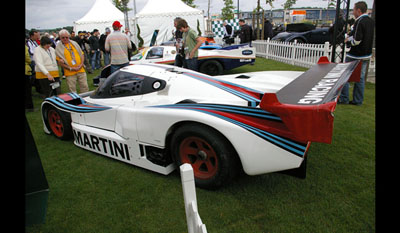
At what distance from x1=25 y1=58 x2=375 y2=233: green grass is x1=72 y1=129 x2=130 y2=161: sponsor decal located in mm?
155

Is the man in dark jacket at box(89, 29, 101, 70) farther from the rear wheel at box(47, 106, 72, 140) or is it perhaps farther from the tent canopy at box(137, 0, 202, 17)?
the tent canopy at box(137, 0, 202, 17)

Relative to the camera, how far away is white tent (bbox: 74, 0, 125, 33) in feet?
58.9

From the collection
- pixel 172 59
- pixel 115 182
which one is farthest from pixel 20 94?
pixel 172 59

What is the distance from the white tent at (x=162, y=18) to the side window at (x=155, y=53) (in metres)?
9.16

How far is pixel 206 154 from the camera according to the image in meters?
2.62

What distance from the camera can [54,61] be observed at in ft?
17.8

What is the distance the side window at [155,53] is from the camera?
26.2 feet

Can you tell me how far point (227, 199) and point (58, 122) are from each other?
3138 millimetres

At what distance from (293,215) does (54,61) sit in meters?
5.32

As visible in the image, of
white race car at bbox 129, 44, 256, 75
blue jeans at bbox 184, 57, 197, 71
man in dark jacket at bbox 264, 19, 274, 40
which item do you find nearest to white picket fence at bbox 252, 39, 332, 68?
man in dark jacket at bbox 264, 19, 274, 40

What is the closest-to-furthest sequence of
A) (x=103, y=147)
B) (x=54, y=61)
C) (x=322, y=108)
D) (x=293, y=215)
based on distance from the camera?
1. (x=322, y=108)
2. (x=293, y=215)
3. (x=103, y=147)
4. (x=54, y=61)

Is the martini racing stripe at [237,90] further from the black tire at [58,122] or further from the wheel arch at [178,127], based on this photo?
the black tire at [58,122]

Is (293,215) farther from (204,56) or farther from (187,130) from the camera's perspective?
(204,56)

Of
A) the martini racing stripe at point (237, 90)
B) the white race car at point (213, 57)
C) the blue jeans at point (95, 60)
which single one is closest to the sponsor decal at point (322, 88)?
the martini racing stripe at point (237, 90)
